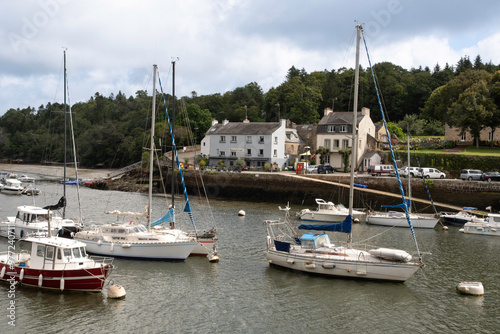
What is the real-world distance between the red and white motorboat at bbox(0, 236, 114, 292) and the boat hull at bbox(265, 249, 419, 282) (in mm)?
10633

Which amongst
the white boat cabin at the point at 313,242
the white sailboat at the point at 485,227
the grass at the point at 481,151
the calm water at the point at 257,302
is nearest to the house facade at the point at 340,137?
the grass at the point at 481,151

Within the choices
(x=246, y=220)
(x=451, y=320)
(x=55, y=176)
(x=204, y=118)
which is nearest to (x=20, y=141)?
(x=55, y=176)

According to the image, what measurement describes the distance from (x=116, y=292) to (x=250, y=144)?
53.7m

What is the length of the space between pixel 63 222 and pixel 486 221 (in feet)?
116

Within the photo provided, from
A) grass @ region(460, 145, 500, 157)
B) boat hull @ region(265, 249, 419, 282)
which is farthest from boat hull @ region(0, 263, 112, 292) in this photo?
grass @ region(460, 145, 500, 157)

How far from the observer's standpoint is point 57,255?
22281 millimetres

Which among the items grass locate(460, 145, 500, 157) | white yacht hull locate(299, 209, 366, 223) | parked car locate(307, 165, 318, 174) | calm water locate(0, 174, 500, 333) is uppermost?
grass locate(460, 145, 500, 157)

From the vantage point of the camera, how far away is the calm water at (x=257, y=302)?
19438mm

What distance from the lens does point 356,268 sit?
81.9ft

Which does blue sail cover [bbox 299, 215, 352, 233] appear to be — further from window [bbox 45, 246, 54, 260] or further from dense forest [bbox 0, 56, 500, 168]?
dense forest [bbox 0, 56, 500, 168]

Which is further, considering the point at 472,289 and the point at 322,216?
the point at 322,216

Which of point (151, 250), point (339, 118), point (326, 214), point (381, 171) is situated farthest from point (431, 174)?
point (151, 250)

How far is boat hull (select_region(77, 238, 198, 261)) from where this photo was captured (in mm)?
28188

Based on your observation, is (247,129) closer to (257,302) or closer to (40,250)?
(257,302)
